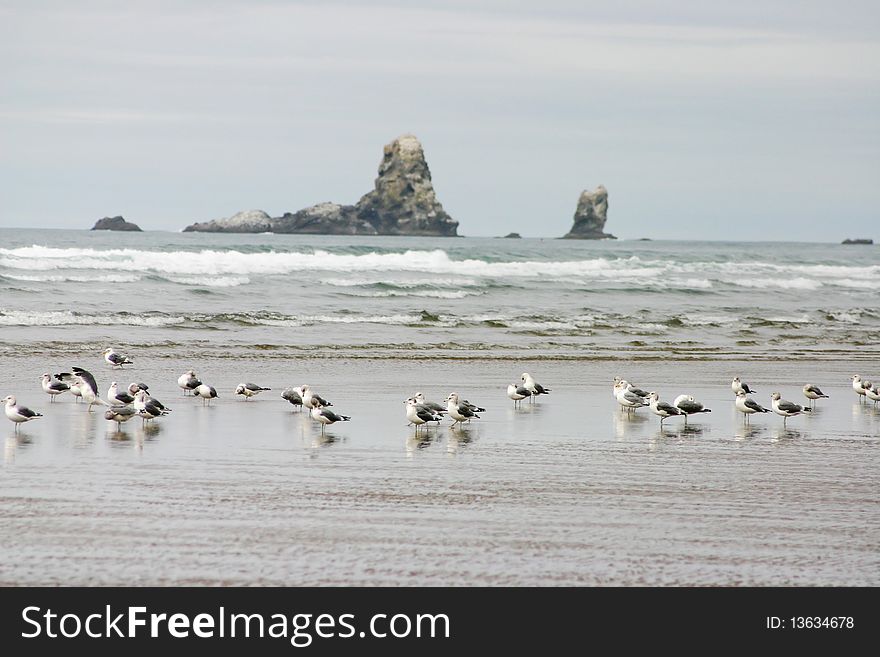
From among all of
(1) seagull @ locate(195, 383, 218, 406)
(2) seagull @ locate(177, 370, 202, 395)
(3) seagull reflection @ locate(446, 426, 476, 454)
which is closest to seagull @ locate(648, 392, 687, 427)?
(3) seagull reflection @ locate(446, 426, 476, 454)

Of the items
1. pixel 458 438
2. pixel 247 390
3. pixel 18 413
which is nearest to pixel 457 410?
pixel 458 438

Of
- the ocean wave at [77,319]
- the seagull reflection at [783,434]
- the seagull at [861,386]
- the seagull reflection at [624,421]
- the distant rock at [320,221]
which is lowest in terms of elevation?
the seagull reflection at [624,421]

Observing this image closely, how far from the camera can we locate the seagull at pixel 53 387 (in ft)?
49.0

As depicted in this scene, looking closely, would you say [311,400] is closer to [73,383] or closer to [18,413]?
[18,413]

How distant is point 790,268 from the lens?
6631cm

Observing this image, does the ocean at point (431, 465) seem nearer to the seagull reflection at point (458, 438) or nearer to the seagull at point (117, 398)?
the seagull reflection at point (458, 438)

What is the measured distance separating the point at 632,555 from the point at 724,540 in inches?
29.8

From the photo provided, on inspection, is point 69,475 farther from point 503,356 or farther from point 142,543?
point 503,356

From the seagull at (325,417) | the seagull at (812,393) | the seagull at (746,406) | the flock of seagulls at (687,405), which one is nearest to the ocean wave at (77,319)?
the seagull at (325,417)

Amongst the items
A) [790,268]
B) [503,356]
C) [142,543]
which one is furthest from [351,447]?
[790,268]

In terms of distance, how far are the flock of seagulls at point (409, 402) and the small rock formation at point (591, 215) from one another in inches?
5964

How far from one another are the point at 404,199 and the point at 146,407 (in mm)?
141029

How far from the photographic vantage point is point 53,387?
14922 millimetres

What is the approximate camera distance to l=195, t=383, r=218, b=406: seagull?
48.3ft
